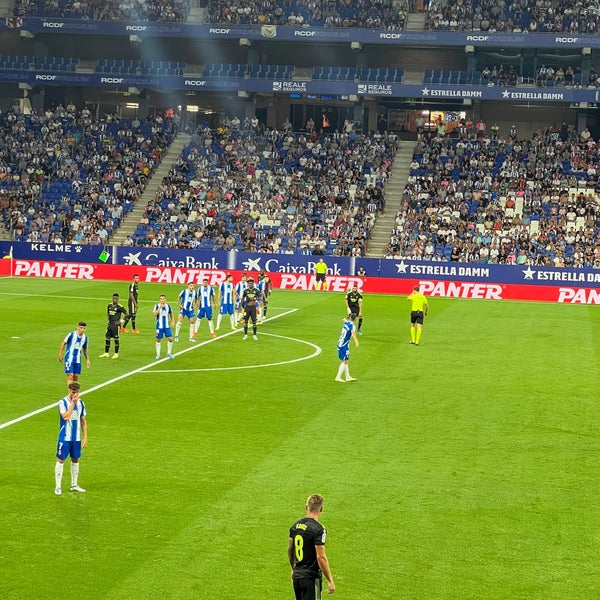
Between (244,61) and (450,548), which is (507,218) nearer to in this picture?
(244,61)

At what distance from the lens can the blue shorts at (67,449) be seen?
16281 mm

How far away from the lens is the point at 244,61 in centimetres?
7769

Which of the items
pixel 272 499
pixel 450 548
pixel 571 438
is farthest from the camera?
pixel 571 438

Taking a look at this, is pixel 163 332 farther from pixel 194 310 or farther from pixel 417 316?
pixel 417 316

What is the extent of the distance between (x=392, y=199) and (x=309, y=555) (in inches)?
2266

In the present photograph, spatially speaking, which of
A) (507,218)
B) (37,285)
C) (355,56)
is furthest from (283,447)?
(355,56)

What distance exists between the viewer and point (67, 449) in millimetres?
16344

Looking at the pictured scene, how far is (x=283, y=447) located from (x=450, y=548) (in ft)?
20.3

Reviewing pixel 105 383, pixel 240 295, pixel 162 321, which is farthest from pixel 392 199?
pixel 105 383

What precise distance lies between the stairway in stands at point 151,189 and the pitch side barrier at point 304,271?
3281mm

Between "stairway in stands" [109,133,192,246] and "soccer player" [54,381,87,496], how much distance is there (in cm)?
4916

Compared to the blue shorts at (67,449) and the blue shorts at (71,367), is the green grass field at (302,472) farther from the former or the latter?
the blue shorts at (71,367)

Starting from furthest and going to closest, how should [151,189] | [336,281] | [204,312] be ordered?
[151,189] < [336,281] < [204,312]

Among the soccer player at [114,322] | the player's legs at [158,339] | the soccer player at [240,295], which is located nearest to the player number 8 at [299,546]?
the soccer player at [114,322]
